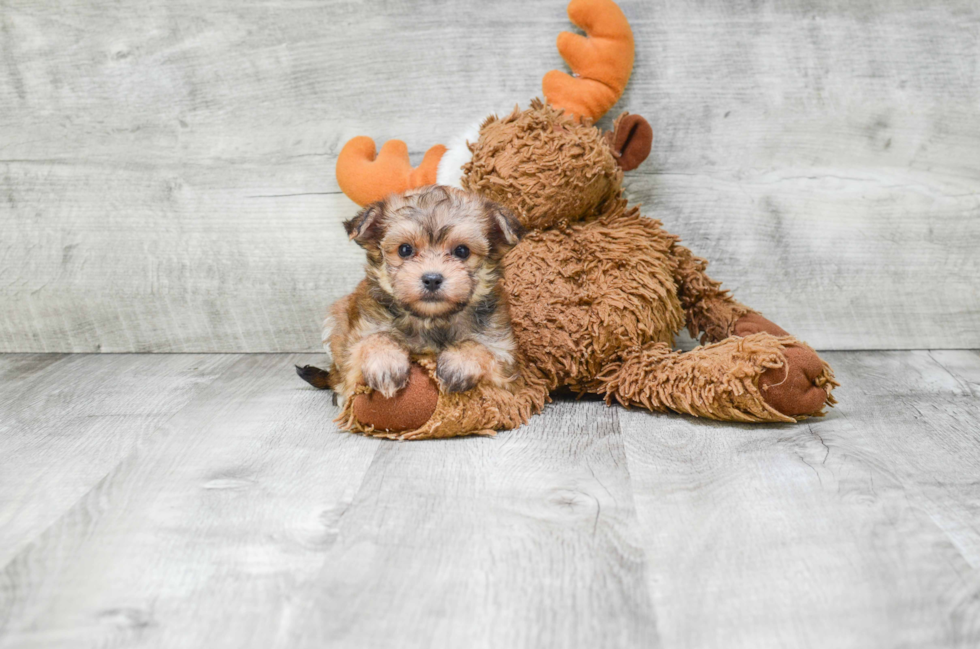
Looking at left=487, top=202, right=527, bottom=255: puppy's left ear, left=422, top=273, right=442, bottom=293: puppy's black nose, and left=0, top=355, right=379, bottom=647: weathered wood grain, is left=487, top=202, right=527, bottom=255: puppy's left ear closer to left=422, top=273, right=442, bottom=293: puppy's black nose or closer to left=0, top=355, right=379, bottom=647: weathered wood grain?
left=422, top=273, right=442, bottom=293: puppy's black nose

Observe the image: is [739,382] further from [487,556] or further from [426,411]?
[487,556]

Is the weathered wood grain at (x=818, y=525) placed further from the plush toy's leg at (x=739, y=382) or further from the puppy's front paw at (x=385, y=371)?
the puppy's front paw at (x=385, y=371)

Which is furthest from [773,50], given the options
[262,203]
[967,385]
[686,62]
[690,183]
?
[262,203]

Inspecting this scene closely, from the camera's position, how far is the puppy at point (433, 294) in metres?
2.13

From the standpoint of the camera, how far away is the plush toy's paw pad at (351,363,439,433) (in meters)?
2.24

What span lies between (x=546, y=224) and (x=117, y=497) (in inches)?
58.9

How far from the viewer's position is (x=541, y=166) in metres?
2.49

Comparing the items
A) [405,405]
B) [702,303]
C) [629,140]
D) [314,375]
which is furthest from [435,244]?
[702,303]

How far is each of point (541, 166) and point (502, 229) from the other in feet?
1.24

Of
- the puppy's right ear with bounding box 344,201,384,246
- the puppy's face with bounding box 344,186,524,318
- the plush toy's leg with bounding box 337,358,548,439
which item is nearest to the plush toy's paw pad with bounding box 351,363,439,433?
the plush toy's leg with bounding box 337,358,548,439

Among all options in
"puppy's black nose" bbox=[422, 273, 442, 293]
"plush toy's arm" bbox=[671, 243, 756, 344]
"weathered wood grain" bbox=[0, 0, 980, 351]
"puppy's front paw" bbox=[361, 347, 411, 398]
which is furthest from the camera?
"weathered wood grain" bbox=[0, 0, 980, 351]

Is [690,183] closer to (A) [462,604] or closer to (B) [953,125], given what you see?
(B) [953,125]

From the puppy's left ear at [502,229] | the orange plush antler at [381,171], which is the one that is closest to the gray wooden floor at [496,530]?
the puppy's left ear at [502,229]

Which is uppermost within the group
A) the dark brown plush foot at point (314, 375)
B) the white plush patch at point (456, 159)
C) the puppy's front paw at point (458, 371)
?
the white plush patch at point (456, 159)
